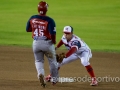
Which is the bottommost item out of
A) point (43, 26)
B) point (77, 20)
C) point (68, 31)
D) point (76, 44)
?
point (77, 20)

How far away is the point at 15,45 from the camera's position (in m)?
16.6

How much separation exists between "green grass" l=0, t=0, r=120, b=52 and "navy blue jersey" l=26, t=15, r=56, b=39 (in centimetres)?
666

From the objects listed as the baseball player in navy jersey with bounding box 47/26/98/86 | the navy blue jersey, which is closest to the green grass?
the baseball player in navy jersey with bounding box 47/26/98/86

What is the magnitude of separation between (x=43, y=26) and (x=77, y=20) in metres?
16.0

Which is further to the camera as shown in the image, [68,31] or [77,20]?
[77,20]

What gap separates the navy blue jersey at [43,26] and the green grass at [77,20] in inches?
262

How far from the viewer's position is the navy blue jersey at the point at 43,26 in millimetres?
9391

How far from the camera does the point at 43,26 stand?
30.9 feet

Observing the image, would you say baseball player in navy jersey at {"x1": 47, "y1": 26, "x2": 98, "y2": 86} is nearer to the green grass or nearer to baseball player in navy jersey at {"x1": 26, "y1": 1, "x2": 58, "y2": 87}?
baseball player in navy jersey at {"x1": 26, "y1": 1, "x2": 58, "y2": 87}

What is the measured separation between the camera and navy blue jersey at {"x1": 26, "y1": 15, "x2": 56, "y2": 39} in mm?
9391

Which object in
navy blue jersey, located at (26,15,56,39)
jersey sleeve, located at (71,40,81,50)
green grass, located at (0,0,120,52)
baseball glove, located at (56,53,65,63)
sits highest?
navy blue jersey, located at (26,15,56,39)

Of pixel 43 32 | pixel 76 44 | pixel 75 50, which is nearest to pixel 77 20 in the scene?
pixel 76 44

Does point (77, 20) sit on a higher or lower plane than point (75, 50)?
lower

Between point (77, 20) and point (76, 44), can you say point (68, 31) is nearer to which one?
point (76, 44)
